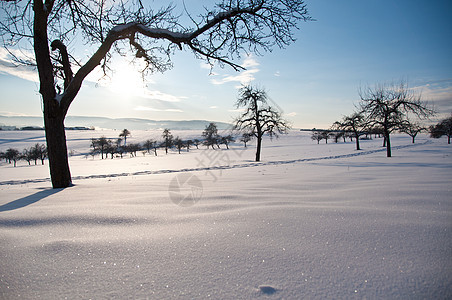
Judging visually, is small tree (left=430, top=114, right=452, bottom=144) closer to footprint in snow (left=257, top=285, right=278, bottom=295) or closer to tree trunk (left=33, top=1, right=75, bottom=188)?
footprint in snow (left=257, top=285, right=278, bottom=295)

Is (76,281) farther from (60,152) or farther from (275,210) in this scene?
→ (60,152)

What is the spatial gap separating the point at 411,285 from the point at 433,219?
1189 millimetres

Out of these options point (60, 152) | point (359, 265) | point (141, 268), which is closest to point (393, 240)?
point (359, 265)

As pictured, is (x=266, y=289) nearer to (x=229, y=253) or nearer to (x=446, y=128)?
(x=229, y=253)

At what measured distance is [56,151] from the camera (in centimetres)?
435

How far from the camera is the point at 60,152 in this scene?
4.40m

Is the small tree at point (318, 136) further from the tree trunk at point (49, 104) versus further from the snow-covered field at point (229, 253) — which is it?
the snow-covered field at point (229, 253)

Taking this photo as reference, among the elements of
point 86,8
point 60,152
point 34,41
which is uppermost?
point 86,8

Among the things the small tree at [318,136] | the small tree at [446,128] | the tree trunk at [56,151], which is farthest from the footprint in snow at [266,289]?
the small tree at [318,136]

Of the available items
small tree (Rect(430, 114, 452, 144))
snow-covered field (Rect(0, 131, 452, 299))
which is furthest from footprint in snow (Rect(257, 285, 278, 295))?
small tree (Rect(430, 114, 452, 144))

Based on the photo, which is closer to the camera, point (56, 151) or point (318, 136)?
point (56, 151)

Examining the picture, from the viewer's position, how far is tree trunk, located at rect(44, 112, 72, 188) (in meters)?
4.28

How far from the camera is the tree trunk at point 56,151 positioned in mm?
4281

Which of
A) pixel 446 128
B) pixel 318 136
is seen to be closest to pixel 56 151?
pixel 446 128
